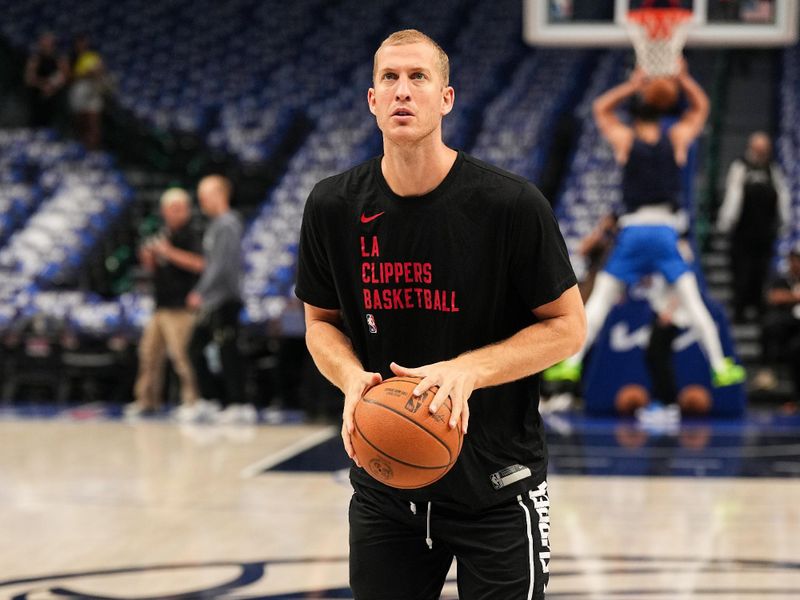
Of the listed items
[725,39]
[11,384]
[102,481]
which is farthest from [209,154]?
[102,481]

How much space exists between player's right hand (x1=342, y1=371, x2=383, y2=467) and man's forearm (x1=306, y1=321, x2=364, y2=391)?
0.05 m

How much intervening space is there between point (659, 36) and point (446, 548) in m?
7.80

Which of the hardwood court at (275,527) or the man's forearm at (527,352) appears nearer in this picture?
the man's forearm at (527,352)

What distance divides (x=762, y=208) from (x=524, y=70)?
768cm

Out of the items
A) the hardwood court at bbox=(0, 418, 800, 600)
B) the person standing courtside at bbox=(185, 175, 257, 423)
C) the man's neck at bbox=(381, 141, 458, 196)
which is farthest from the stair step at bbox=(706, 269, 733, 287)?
the man's neck at bbox=(381, 141, 458, 196)

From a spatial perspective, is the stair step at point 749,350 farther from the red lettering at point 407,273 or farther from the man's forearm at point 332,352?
the red lettering at point 407,273

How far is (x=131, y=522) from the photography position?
600 cm

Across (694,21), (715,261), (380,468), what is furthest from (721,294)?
(380,468)

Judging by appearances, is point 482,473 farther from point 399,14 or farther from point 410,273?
point 399,14

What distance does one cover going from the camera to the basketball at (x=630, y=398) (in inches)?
405

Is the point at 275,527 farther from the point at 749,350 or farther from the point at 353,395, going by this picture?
the point at 749,350

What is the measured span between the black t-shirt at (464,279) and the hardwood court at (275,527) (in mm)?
2133

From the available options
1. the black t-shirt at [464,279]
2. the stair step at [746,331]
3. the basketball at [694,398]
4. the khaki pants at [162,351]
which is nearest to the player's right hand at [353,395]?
the black t-shirt at [464,279]

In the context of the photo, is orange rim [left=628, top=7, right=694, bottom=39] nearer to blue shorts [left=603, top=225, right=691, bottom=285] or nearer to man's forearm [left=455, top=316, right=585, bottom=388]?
blue shorts [left=603, top=225, right=691, bottom=285]
